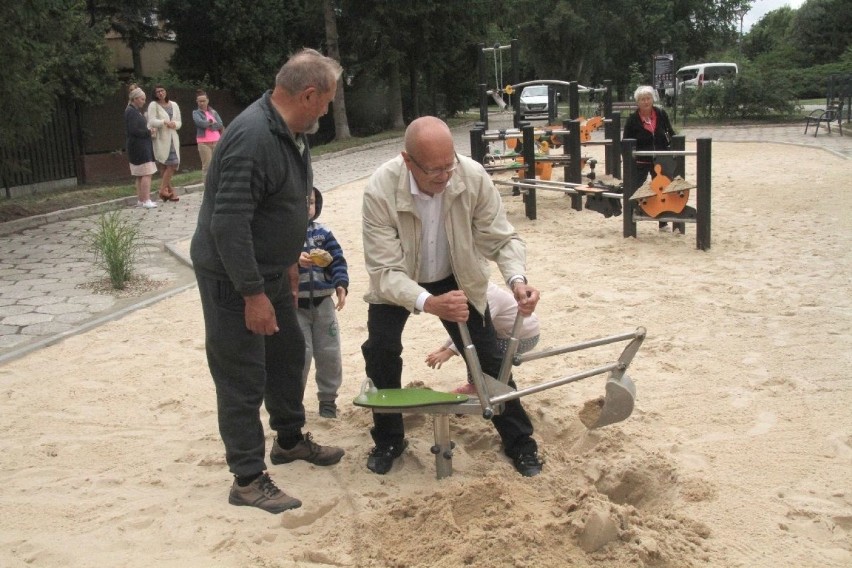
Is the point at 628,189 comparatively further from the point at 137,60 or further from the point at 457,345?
the point at 137,60

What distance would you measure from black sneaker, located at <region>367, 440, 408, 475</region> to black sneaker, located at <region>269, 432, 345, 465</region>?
169 mm

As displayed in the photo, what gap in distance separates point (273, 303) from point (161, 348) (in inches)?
106

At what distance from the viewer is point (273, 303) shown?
3.49 m

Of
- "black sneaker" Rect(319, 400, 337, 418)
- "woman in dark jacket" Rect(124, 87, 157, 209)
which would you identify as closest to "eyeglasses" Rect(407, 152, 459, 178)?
"black sneaker" Rect(319, 400, 337, 418)

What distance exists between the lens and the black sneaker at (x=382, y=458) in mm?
3785

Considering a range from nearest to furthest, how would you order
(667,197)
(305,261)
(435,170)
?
(435,170), (305,261), (667,197)

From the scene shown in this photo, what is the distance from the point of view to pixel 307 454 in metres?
3.89

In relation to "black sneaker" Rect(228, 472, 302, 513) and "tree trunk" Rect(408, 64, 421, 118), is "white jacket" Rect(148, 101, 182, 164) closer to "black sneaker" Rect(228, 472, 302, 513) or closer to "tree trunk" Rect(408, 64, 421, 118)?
"black sneaker" Rect(228, 472, 302, 513)

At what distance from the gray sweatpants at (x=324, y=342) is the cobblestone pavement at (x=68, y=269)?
2.48 m

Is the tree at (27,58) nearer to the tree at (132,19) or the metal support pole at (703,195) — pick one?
the metal support pole at (703,195)

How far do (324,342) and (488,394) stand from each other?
1.24 m

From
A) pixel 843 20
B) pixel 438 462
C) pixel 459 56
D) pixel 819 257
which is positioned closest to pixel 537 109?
pixel 459 56

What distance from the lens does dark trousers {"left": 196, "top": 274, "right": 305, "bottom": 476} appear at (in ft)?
10.8

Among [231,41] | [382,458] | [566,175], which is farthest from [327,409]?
[231,41]
